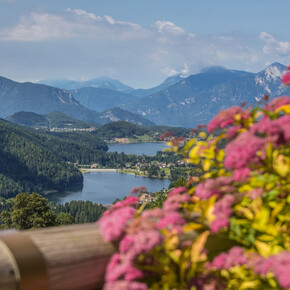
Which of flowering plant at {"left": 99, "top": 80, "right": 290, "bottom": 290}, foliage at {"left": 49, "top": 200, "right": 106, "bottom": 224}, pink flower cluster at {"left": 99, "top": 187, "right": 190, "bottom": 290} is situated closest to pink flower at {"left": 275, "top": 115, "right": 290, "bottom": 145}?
flowering plant at {"left": 99, "top": 80, "right": 290, "bottom": 290}

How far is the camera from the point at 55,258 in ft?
5.32

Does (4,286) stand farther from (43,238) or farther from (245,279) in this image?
(245,279)

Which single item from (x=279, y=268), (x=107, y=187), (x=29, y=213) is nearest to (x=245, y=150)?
(x=279, y=268)

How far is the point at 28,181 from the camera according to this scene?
493ft

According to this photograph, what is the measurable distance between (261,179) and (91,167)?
7004 inches

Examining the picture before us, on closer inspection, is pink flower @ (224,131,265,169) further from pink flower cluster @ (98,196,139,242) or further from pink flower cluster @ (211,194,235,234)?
pink flower cluster @ (98,196,139,242)

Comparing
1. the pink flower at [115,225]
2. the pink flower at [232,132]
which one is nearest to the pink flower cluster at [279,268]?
the pink flower at [115,225]

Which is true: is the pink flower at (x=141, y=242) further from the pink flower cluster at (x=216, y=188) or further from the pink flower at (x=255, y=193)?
the pink flower at (x=255, y=193)

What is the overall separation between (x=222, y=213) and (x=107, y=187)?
125 m

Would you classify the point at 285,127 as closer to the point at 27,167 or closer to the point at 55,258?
the point at 55,258

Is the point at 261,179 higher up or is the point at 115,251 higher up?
the point at 261,179

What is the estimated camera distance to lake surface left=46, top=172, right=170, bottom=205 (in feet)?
368

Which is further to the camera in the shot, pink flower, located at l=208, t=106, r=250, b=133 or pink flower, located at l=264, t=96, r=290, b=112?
pink flower, located at l=264, t=96, r=290, b=112

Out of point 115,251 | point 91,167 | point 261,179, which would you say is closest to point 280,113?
point 261,179
